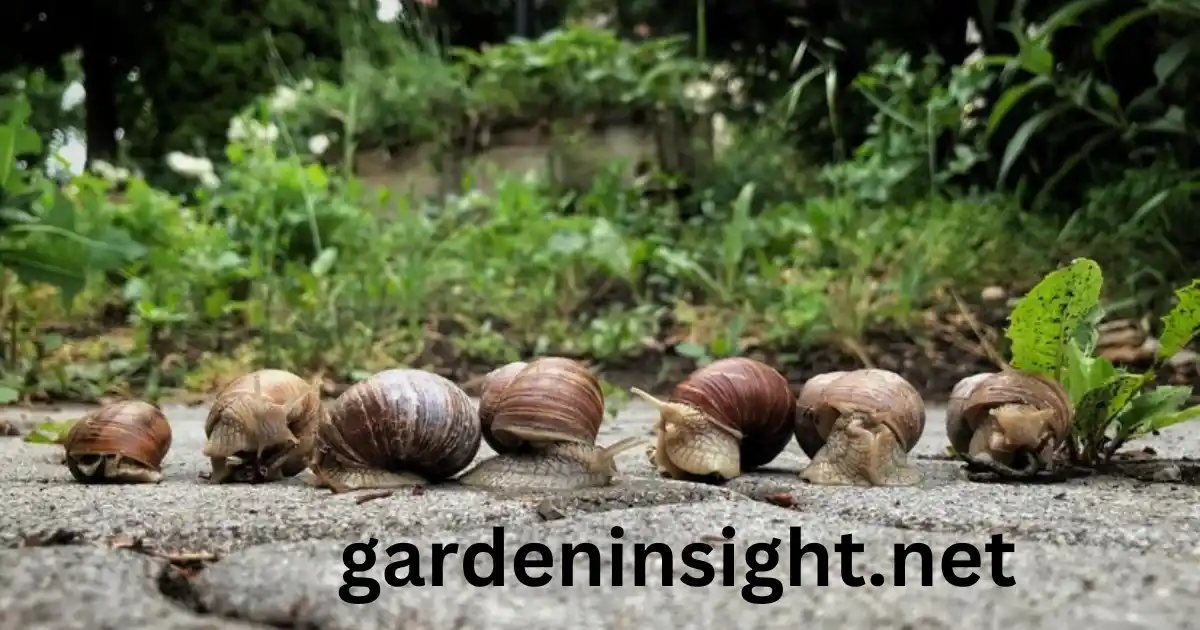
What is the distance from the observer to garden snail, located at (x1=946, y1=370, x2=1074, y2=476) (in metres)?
1.56

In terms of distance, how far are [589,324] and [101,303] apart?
1845 mm

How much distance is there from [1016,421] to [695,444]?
1.52 feet

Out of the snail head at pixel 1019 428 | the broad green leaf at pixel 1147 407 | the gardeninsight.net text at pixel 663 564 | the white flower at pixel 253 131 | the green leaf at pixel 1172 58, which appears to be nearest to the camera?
the gardeninsight.net text at pixel 663 564

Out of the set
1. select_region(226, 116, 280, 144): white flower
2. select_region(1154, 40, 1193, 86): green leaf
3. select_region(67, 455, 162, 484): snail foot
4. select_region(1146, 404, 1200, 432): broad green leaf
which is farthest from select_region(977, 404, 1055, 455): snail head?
select_region(226, 116, 280, 144): white flower

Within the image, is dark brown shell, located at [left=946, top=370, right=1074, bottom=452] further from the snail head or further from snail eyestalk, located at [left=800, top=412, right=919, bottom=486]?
snail eyestalk, located at [left=800, top=412, right=919, bottom=486]

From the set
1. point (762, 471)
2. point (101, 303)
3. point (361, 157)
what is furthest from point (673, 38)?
point (762, 471)

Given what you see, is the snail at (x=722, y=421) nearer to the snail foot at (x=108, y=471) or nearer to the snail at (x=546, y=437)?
the snail at (x=546, y=437)

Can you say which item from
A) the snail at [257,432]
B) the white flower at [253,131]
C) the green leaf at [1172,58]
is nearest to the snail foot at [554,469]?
the snail at [257,432]

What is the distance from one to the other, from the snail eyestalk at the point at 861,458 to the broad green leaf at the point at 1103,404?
1.01ft

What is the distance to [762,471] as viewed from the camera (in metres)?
1.75

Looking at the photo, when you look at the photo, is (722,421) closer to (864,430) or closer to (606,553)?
(864,430)

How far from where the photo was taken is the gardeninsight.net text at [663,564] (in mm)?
911

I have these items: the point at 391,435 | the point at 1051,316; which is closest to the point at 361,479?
the point at 391,435

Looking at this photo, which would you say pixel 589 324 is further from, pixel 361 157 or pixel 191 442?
pixel 361 157
